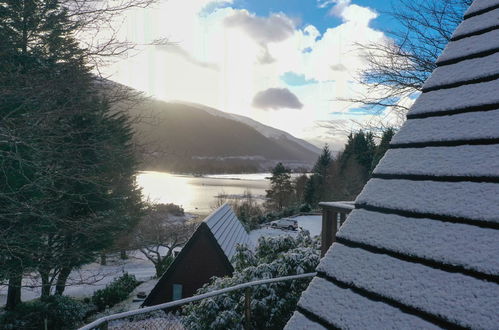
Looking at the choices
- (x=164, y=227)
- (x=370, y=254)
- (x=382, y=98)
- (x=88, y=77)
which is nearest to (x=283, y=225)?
(x=164, y=227)

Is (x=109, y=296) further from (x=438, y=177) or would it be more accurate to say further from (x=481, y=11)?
(x=481, y=11)

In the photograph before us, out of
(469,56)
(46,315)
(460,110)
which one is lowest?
(46,315)

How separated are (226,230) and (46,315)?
313 inches

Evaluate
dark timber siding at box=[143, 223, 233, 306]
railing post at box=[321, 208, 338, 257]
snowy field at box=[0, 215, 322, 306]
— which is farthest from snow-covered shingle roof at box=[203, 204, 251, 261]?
railing post at box=[321, 208, 338, 257]

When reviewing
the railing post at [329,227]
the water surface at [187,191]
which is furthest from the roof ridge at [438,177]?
the water surface at [187,191]

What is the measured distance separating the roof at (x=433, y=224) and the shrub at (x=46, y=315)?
1439cm

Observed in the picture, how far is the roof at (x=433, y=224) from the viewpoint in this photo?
84cm

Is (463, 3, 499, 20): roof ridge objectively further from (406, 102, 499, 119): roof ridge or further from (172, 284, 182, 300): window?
(172, 284, 182, 300): window

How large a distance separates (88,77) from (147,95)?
1.28 meters

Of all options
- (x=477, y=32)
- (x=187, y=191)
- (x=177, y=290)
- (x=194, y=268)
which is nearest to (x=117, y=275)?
(x=177, y=290)

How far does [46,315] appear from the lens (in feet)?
39.0

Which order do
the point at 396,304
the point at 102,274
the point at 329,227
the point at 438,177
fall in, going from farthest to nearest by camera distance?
the point at 102,274 → the point at 329,227 → the point at 438,177 → the point at 396,304

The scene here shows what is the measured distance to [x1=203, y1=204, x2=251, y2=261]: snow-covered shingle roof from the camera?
430 inches

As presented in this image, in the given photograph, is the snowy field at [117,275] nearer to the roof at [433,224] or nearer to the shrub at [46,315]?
the shrub at [46,315]
